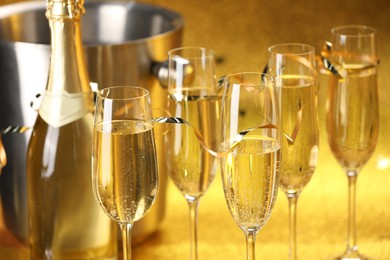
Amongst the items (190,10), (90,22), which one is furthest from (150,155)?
(190,10)

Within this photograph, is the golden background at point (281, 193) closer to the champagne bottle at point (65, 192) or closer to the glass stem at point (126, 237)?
the champagne bottle at point (65, 192)

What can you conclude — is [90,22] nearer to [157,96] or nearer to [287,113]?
[157,96]

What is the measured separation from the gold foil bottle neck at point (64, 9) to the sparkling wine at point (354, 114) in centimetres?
34

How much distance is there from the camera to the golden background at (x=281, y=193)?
1351 millimetres

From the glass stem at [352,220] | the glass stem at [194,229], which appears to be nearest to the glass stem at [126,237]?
the glass stem at [194,229]

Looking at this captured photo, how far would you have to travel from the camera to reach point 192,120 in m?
1.11

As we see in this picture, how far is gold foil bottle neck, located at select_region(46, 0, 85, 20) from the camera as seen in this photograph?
110cm

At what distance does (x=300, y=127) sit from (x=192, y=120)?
13 centimetres

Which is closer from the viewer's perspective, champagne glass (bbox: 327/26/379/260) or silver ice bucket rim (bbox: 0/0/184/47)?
champagne glass (bbox: 327/26/379/260)

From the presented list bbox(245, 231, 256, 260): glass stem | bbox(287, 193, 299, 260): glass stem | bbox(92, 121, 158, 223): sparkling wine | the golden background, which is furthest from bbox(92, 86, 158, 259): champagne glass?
the golden background

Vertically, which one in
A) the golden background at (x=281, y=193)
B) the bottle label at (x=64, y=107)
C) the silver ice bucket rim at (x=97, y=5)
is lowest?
the golden background at (x=281, y=193)

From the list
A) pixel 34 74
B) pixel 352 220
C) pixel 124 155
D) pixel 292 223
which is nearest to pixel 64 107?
pixel 34 74

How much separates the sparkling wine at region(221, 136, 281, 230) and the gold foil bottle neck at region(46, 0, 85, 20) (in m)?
0.27

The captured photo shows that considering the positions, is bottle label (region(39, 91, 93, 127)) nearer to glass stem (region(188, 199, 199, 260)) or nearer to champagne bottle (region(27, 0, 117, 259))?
champagne bottle (region(27, 0, 117, 259))
